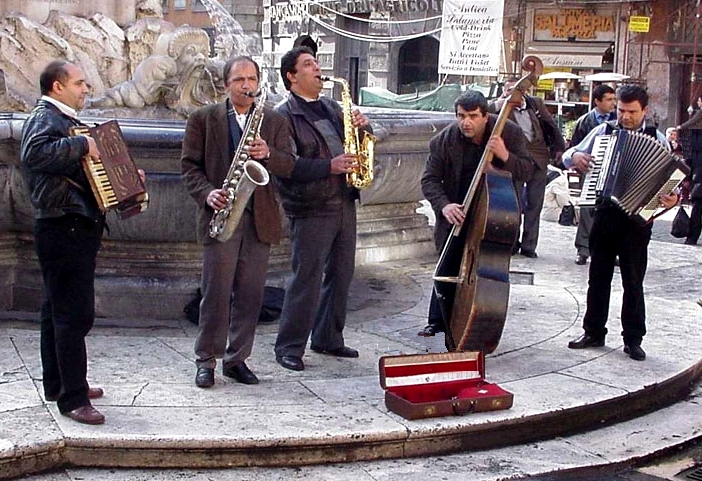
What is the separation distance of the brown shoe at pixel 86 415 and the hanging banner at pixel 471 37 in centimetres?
2146

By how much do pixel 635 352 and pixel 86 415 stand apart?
3363mm

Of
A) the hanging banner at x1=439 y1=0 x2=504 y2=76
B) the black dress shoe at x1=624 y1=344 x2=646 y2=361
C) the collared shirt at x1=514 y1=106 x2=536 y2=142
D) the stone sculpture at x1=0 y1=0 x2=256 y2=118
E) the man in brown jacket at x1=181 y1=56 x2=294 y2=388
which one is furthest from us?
the hanging banner at x1=439 y1=0 x2=504 y2=76

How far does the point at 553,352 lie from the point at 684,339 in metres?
1.10

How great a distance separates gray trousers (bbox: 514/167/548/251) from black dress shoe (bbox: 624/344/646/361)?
3.48 meters

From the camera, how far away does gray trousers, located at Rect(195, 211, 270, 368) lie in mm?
6035

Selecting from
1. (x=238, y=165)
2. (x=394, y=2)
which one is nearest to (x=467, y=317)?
(x=238, y=165)

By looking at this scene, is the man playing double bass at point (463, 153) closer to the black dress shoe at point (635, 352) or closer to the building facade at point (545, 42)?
the black dress shoe at point (635, 352)

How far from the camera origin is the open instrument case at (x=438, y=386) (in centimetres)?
573

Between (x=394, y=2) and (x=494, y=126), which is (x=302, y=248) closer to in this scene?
(x=494, y=126)

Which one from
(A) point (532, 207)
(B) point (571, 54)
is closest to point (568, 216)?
(A) point (532, 207)

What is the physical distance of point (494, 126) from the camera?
681 centimetres

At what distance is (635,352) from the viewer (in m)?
7.05

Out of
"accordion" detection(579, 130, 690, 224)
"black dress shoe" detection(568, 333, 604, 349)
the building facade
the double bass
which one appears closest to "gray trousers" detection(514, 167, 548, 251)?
"black dress shoe" detection(568, 333, 604, 349)

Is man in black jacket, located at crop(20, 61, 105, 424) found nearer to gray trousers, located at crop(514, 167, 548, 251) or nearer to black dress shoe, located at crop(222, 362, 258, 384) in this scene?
black dress shoe, located at crop(222, 362, 258, 384)
